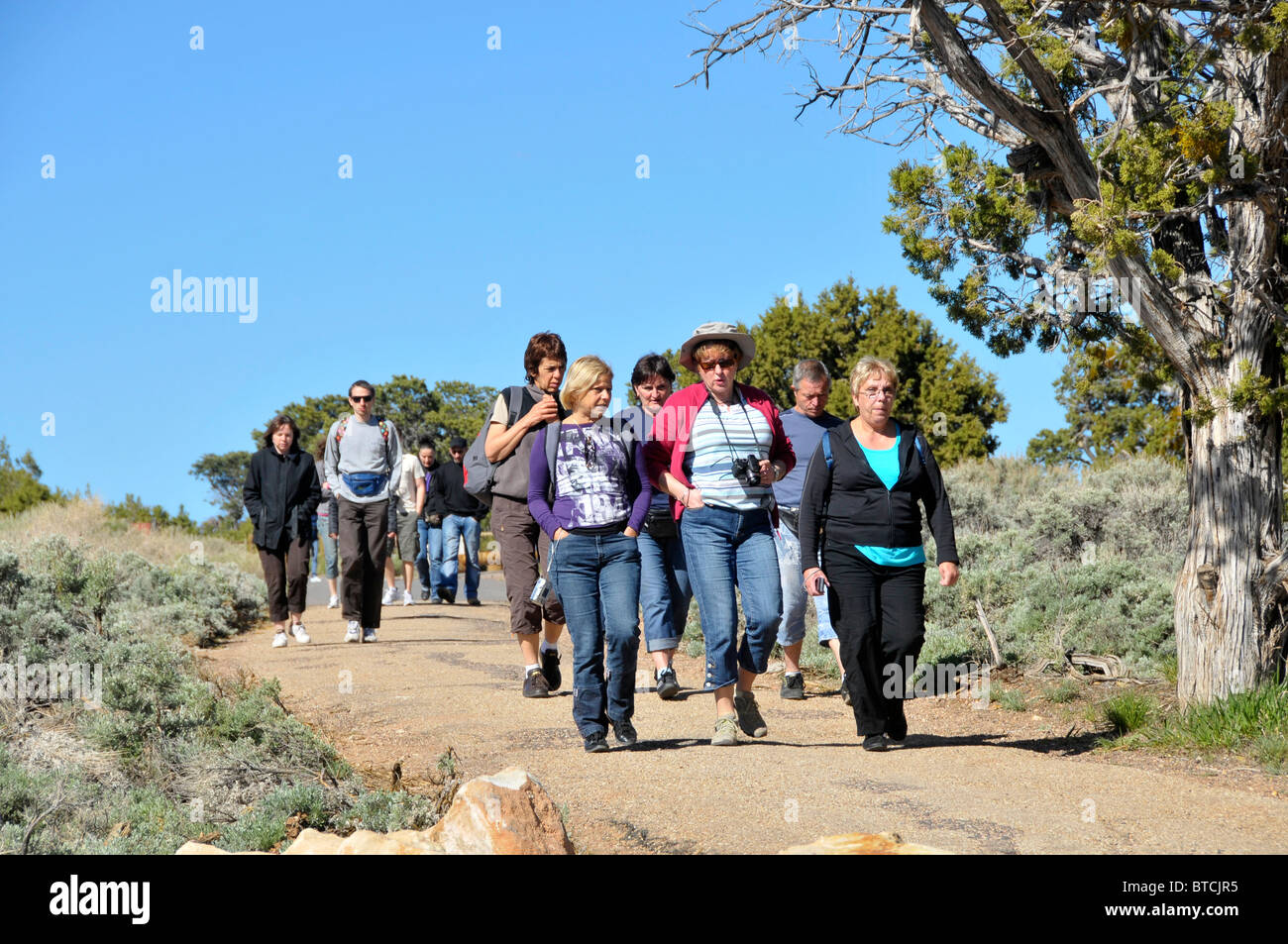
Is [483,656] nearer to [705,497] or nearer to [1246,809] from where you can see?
[705,497]

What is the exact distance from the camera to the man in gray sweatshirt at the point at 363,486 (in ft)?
36.1

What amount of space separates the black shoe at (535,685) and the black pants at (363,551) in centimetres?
335

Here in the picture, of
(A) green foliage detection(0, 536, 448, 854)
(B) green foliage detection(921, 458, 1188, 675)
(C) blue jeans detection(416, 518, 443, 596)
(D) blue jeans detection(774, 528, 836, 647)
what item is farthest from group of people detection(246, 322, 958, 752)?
(C) blue jeans detection(416, 518, 443, 596)

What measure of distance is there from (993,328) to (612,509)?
346cm

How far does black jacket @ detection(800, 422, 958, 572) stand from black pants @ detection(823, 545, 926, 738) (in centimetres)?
12

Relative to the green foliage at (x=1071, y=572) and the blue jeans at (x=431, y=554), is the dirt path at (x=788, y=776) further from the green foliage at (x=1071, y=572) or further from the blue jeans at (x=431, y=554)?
the blue jeans at (x=431, y=554)

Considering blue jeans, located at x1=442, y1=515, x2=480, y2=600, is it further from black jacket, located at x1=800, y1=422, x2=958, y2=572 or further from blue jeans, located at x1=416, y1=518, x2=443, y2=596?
black jacket, located at x1=800, y1=422, x2=958, y2=572

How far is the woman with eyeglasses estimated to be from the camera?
6379 mm

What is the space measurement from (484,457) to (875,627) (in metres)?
2.88

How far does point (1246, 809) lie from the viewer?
5.17 m

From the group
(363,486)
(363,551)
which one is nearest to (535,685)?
(363,551)

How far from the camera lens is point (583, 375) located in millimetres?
6320

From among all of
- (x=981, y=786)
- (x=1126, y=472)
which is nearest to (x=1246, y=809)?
(x=981, y=786)

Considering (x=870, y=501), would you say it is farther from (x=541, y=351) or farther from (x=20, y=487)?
(x=20, y=487)
